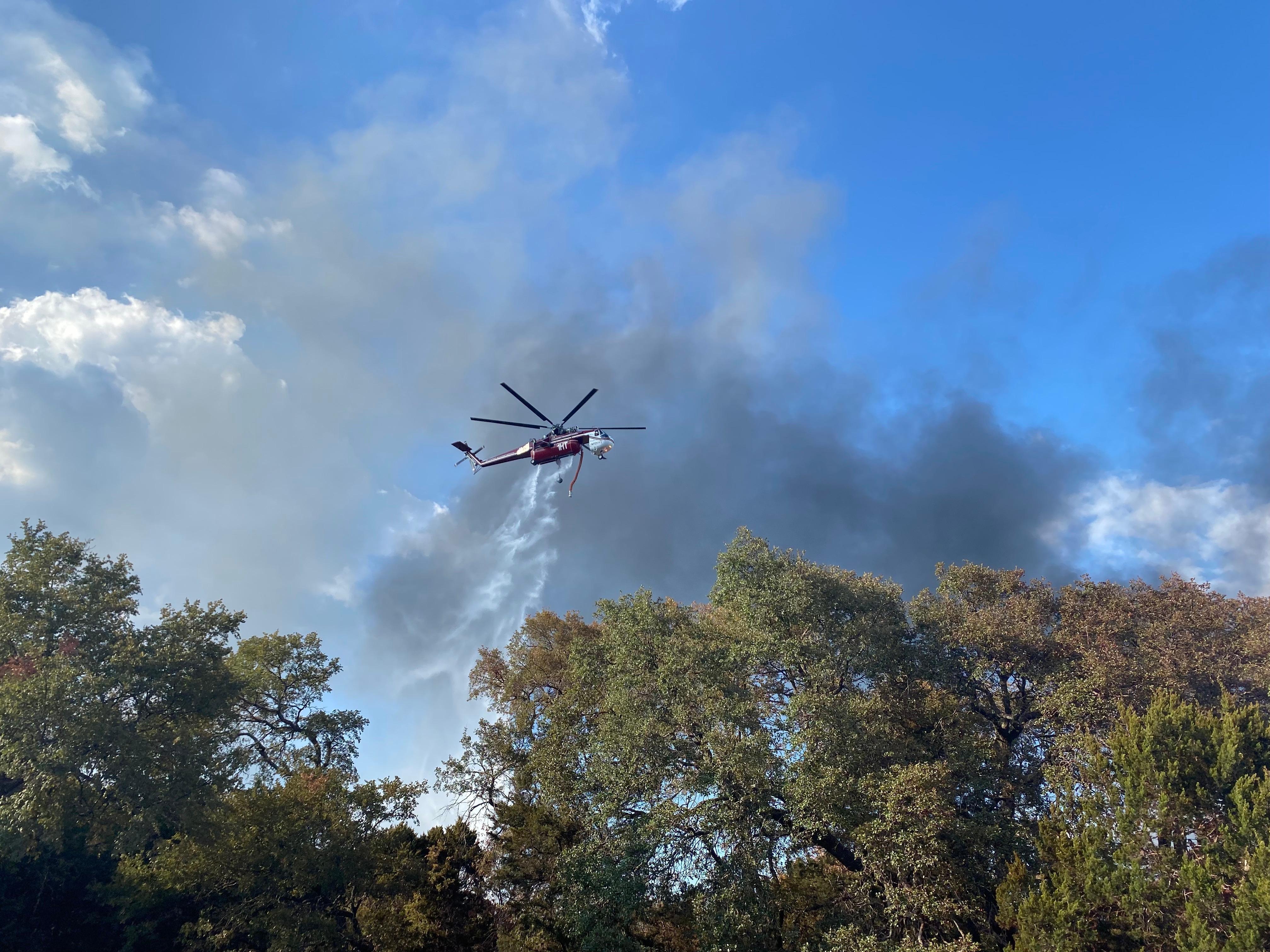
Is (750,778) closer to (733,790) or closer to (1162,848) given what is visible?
(733,790)

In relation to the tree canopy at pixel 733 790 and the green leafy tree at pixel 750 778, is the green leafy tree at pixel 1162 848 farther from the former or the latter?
the green leafy tree at pixel 750 778

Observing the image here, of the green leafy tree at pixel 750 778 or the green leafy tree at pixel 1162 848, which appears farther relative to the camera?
the green leafy tree at pixel 750 778

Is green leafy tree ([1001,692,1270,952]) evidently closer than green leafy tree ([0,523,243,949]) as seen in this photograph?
Yes

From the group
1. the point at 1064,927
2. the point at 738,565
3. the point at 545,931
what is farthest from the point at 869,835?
the point at 545,931

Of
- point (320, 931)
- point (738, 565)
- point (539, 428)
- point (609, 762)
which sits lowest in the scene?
point (320, 931)

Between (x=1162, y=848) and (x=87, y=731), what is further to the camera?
(x=87, y=731)

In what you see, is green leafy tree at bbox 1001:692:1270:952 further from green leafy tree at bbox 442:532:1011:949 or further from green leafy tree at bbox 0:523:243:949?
green leafy tree at bbox 0:523:243:949

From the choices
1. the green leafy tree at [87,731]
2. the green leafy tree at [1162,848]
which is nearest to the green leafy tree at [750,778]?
the green leafy tree at [1162,848]

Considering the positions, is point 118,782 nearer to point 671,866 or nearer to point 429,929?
point 429,929

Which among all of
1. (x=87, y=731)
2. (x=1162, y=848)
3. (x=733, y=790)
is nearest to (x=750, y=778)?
(x=733, y=790)

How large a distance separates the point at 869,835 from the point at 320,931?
66.1 feet

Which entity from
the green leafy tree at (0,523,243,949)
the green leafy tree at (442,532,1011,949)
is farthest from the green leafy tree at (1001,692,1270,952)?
the green leafy tree at (0,523,243,949)

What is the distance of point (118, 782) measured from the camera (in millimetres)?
22469

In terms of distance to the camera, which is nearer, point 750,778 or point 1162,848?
point 1162,848
